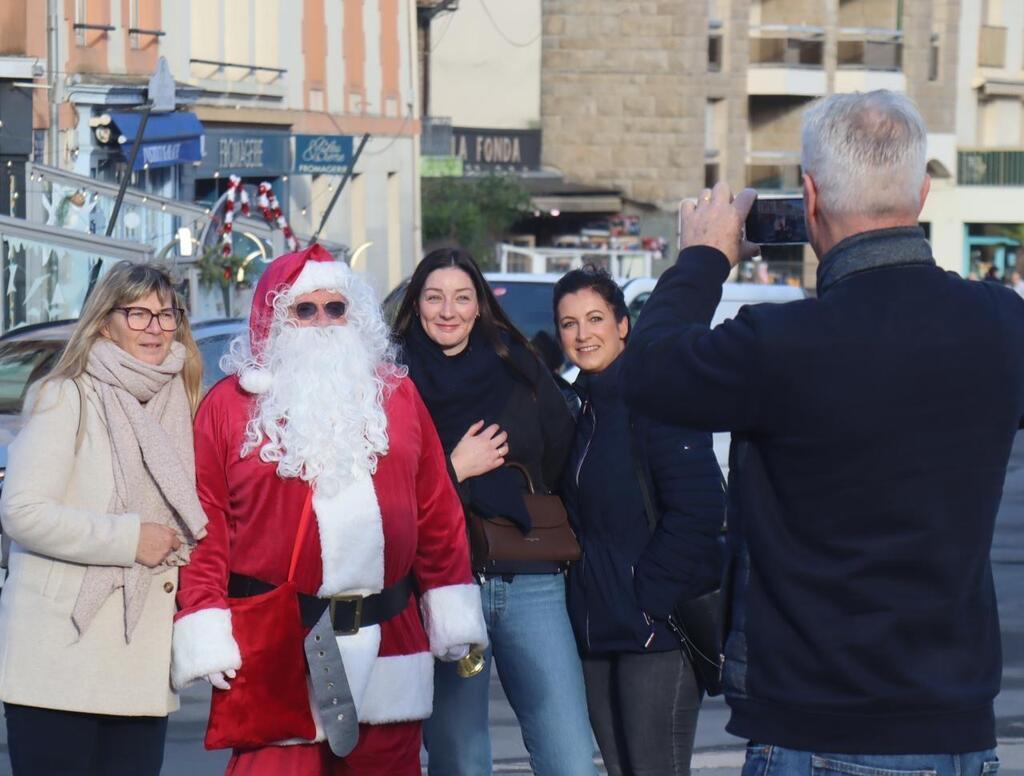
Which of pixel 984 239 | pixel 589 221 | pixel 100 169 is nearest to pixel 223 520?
pixel 100 169

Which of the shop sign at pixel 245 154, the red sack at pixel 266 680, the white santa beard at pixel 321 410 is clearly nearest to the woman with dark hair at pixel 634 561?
the white santa beard at pixel 321 410

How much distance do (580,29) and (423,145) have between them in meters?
7.72

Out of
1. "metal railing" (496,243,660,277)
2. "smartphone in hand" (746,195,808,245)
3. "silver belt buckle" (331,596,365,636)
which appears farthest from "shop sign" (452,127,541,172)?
"smartphone in hand" (746,195,808,245)

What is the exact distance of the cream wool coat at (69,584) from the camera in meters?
4.66

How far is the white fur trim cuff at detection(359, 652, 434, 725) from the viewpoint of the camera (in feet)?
15.9

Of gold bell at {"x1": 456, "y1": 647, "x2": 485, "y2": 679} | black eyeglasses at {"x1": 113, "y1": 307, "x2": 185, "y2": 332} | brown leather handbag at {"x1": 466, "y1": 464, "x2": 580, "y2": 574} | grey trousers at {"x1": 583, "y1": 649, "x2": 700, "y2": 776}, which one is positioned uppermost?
black eyeglasses at {"x1": 113, "y1": 307, "x2": 185, "y2": 332}

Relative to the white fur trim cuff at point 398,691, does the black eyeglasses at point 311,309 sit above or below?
above

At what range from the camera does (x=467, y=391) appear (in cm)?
538

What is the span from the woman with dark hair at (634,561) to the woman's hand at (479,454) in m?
0.22

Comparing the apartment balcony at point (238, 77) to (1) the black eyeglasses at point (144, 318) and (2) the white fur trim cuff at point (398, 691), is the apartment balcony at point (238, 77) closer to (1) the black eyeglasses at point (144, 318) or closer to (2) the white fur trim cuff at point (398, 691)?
(1) the black eyeglasses at point (144, 318)

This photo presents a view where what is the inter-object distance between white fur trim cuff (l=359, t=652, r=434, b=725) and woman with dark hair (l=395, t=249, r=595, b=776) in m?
0.37

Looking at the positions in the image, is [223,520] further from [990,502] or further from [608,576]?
[990,502]

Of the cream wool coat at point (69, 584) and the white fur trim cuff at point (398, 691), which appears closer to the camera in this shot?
the cream wool coat at point (69, 584)

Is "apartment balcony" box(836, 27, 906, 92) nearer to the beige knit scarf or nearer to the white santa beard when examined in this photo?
the white santa beard
